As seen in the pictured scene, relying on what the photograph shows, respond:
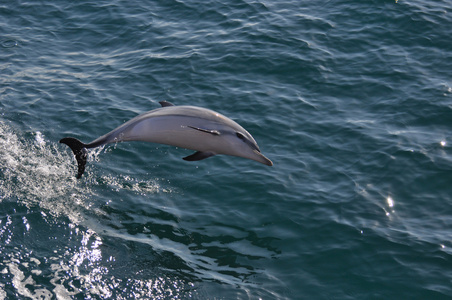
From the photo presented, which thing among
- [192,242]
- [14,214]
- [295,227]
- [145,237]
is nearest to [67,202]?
[14,214]

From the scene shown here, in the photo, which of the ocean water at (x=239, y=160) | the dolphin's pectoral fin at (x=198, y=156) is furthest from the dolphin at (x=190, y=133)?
the ocean water at (x=239, y=160)

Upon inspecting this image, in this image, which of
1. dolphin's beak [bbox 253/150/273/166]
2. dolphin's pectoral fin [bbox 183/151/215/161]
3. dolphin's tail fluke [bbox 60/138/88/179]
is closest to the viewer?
dolphin's pectoral fin [bbox 183/151/215/161]

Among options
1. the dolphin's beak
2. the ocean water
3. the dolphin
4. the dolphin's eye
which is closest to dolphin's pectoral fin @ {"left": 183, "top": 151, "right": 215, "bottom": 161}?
the dolphin

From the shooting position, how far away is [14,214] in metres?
12.1

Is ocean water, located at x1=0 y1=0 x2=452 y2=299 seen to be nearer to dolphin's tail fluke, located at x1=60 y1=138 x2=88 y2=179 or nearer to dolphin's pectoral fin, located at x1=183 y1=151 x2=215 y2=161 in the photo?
dolphin's tail fluke, located at x1=60 y1=138 x2=88 y2=179

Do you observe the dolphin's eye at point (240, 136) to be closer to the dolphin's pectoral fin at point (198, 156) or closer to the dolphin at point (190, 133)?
the dolphin at point (190, 133)

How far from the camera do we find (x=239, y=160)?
14477mm

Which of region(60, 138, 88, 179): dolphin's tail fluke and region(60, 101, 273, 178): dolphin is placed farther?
region(60, 138, 88, 179): dolphin's tail fluke

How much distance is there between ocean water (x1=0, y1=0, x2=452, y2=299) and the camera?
11008 mm

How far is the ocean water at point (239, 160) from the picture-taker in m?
11.0

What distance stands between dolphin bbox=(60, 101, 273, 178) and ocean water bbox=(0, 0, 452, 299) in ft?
6.73

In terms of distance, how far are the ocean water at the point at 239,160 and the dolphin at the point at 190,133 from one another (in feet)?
6.73

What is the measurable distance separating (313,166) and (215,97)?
13.6ft

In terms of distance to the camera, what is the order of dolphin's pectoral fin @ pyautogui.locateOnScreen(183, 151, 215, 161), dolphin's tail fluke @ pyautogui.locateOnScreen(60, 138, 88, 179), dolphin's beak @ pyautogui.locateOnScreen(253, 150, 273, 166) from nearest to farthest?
dolphin's pectoral fin @ pyautogui.locateOnScreen(183, 151, 215, 161) < dolphin's beak @ pyautogui.locateOnScreen(253, 150, 273, 166) < dolphin's tail fluke @ pyautogui.locateOnScreen(60, 138, 88, 179)
